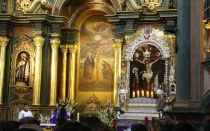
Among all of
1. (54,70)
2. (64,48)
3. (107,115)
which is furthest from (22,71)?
(107,115)

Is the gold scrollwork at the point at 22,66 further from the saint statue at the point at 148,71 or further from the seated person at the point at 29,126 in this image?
the seated person at the point at 29,126

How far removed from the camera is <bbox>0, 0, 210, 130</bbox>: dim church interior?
1747 cm

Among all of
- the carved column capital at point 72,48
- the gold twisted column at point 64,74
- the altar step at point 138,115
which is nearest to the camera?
the altar step at point 138,115

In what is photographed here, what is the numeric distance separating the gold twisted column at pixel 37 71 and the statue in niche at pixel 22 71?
Result: 0.73 metres

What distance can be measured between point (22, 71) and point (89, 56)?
405 cm

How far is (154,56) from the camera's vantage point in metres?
17.8

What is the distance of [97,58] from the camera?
2211 cm

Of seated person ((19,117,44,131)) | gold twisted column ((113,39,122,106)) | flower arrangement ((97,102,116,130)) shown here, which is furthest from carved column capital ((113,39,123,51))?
seated person ((19,117,44,131))

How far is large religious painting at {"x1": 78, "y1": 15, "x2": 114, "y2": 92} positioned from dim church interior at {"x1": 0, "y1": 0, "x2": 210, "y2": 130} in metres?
0.06

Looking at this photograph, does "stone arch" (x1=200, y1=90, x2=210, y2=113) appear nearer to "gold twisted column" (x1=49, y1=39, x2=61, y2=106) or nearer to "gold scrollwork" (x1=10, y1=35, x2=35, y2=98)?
"gold twisted column" (x1=49, y1=39, x2=61, y2=106)

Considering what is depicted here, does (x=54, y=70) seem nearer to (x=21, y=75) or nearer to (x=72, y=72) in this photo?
(x=72, y=72)

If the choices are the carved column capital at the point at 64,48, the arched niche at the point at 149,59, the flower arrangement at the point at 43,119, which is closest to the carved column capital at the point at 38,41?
the carved column capital at the point at 64,48

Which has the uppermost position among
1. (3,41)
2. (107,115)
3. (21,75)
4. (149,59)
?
(3,41)

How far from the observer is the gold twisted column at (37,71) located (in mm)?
19594
